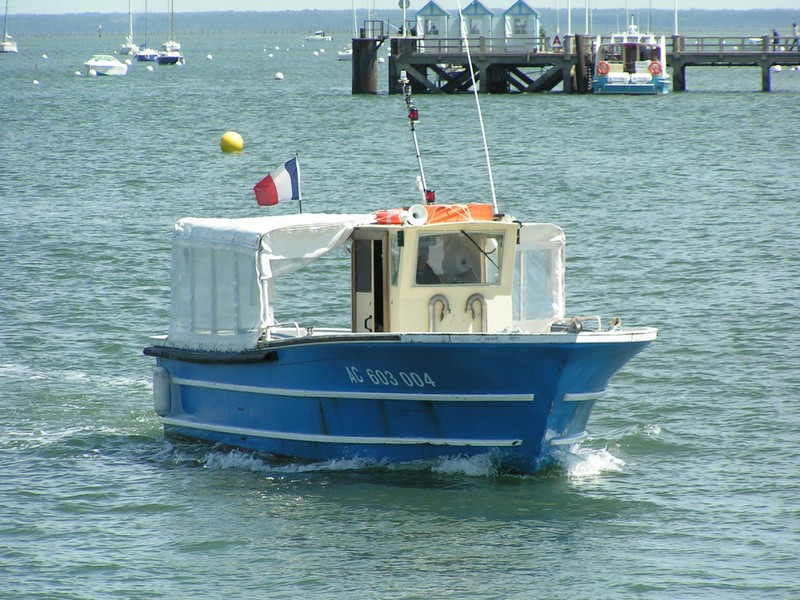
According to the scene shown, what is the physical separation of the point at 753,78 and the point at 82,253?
77.3 meters

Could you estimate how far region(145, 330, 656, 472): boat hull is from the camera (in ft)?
47.4

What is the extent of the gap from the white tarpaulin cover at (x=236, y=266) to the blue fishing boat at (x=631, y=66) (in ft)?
184

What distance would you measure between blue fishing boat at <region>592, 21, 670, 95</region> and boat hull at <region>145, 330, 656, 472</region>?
57.0 metres

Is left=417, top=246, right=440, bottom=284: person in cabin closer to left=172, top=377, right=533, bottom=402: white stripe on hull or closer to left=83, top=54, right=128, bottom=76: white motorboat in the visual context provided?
left=172, top=377, right=533, bottom=402: white stripe on hull

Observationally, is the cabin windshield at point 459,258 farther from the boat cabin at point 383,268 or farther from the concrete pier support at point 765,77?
the concrete pier support at point 765,77

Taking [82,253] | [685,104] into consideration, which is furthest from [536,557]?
[685,104]

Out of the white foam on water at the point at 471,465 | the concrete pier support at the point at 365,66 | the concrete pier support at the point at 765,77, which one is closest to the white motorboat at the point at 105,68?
the concrete pier support at the point at 365,66

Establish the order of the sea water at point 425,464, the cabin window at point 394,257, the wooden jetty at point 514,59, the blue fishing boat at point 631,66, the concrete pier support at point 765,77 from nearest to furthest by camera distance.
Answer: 1. the sea water at point 425,464
2. the cabin window at point 394,257
3. the wooden jetty at point 514,59
4. the blue fishing boat at point 631,66
5. the concrete pier support at point 765,77

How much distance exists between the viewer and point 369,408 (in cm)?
1515

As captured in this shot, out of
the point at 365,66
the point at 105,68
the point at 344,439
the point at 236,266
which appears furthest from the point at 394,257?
the point at 105,68

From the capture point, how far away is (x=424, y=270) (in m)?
15.5

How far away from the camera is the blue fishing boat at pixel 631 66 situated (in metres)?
70.6

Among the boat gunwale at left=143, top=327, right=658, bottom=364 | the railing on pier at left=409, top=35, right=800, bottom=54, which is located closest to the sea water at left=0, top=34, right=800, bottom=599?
the boat gunwale at left=143, top=327, right=658, bottom=364

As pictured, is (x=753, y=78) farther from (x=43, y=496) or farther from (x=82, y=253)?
(x=43, y=496)
